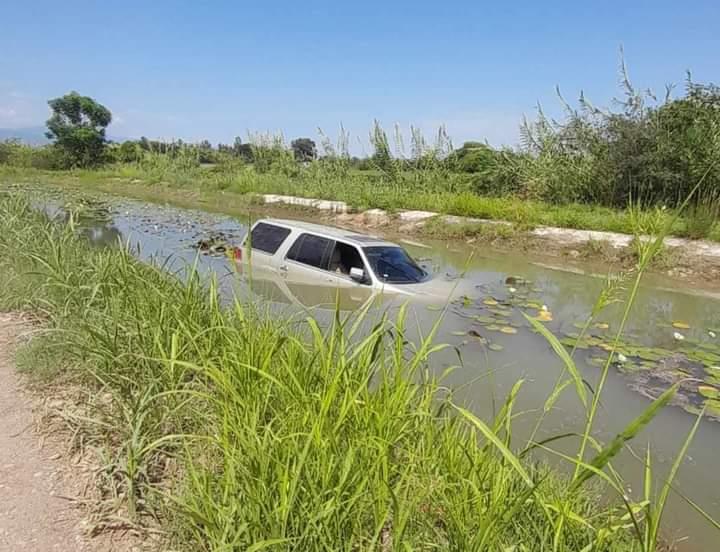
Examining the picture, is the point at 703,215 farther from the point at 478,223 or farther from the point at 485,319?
the point at 485,319

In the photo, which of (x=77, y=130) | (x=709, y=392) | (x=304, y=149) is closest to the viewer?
(x=709, y=392)

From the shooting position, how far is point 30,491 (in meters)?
2.39

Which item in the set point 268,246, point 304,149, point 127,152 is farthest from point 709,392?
point 127,152

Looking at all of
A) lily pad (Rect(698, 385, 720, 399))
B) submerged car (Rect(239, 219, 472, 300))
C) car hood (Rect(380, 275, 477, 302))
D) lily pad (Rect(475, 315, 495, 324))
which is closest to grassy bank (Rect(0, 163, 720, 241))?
lily pad (Rect(698, 385, 720, 399))

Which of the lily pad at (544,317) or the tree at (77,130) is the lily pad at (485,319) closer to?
the lily pad at (544,317)

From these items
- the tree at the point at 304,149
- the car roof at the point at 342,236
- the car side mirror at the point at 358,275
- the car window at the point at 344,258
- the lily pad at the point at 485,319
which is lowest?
the lily pad at the point at 485,319

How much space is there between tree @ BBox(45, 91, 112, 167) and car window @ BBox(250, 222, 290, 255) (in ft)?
120

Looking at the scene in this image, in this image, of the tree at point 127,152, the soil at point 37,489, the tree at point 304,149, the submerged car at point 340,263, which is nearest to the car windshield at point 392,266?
the submerged car at point 340,263

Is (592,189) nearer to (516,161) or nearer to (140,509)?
(516,161)

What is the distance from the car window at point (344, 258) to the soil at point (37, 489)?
4306 mm

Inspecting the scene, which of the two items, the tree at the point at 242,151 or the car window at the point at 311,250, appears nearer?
the car window at the point at 311,250

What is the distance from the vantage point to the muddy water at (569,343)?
3781 mm

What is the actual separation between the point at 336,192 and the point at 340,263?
573 inches

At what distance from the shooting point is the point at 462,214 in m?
16.5
